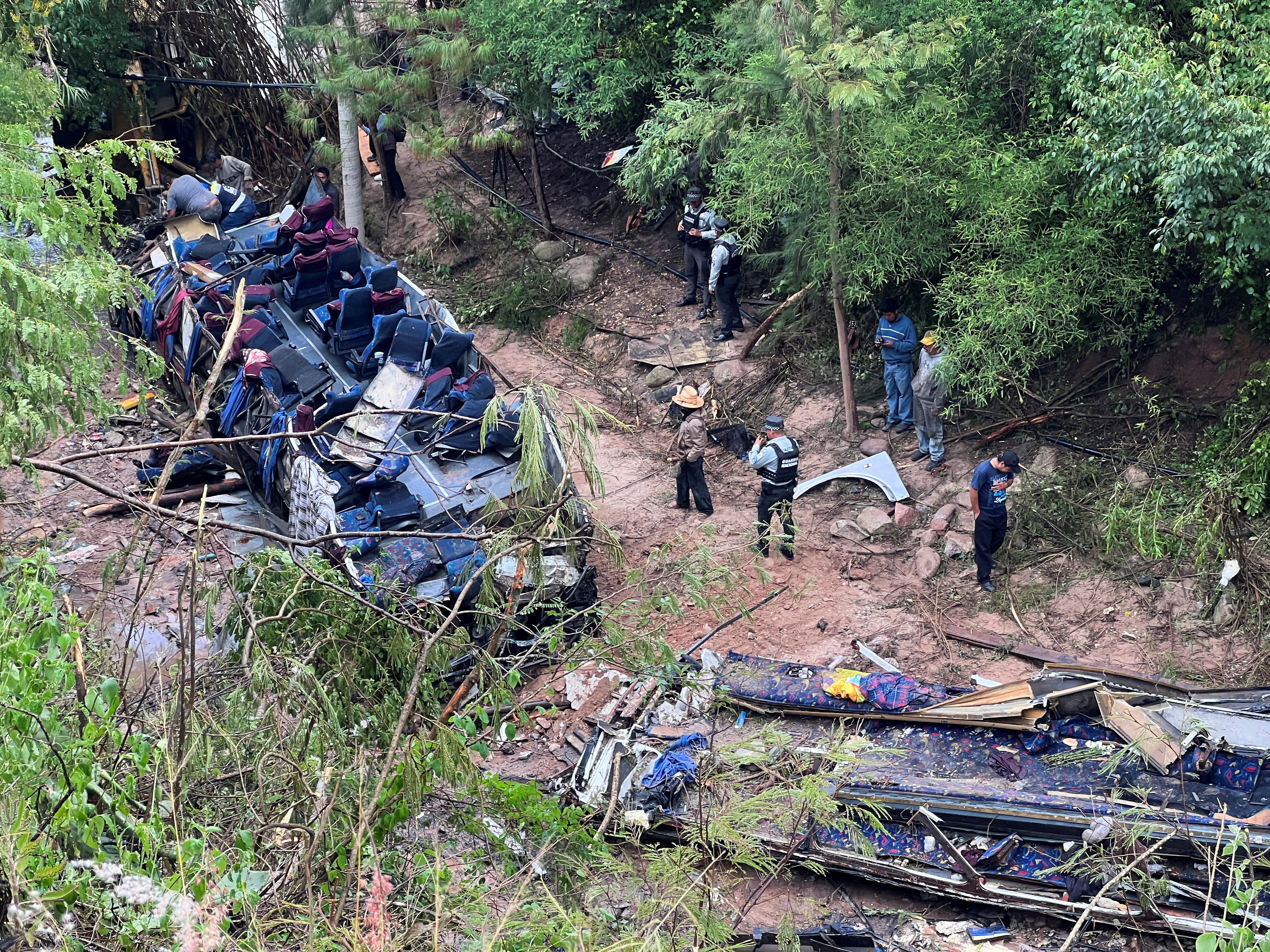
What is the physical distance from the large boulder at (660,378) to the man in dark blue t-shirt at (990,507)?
4.36 metres

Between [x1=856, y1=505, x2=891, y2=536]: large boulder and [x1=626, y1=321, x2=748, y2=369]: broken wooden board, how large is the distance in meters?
3.10

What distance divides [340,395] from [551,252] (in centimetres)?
600

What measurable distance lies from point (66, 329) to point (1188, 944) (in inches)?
273

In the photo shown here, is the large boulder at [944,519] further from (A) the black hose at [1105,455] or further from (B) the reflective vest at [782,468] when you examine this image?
(B) the reflective vest at [782,468]

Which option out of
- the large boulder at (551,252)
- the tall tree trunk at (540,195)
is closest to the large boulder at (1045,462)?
the large boulder at (551,252)

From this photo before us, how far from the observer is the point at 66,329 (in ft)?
20.2

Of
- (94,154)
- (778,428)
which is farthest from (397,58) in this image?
(94,154)

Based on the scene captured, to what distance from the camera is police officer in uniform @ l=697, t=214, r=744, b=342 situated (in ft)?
42.9

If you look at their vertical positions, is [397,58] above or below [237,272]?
above

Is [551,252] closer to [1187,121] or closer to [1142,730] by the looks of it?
[1187,121]

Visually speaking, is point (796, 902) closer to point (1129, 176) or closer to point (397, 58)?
point (1129, 176)

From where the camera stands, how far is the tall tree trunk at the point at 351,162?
1572 cm

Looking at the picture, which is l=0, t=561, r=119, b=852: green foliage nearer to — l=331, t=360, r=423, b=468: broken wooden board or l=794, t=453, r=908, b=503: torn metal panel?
l=331, t=360, r=423, b=468: broken wooden board

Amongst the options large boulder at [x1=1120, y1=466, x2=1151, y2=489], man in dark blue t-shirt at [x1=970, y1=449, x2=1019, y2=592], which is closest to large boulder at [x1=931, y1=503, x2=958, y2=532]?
man in dark blue t-shirt at [x1=970, y1=449, x2=1019, y2=592]
